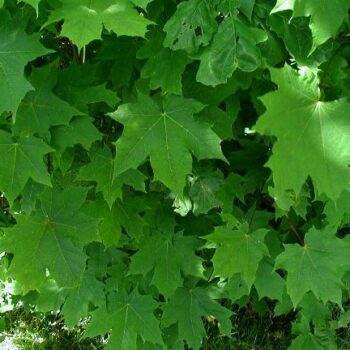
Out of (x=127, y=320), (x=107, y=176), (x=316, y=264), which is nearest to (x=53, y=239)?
(x=107, y=176)

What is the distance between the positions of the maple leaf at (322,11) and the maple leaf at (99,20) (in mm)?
377

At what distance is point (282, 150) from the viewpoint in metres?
1.49

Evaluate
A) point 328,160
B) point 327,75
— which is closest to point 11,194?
point 328,160

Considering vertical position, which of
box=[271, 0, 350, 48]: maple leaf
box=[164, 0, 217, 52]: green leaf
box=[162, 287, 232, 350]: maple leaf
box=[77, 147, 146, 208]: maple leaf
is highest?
box=[271, 0, 350, 48]: maple leaf

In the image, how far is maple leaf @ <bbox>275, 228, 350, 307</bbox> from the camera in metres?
2.07

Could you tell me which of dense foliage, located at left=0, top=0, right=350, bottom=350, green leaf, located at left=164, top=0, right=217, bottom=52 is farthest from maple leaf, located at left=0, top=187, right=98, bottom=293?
green leaf, located at left=164, top=0, right=217, bottom=52

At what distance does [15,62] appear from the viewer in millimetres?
1578

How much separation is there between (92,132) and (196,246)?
2.58ft

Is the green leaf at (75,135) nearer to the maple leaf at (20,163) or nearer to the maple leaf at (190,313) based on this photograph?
the maple leaf at (20,163)

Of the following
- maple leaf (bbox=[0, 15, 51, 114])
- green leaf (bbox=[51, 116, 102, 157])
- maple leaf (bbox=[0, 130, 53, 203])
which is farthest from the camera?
green leaf (bbox=[51, 116, 102, 157])

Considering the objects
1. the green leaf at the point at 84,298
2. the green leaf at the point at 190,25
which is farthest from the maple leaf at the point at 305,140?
the green leaf at the point at 84,298

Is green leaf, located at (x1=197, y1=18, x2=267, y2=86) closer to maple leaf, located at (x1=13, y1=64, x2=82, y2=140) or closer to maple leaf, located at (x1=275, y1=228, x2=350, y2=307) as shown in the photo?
maple leaf, located at (x1=13, y1=64, x2=82, y2=140)

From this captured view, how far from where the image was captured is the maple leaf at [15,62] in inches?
61.0

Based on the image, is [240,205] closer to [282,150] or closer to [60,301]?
[60,301]
